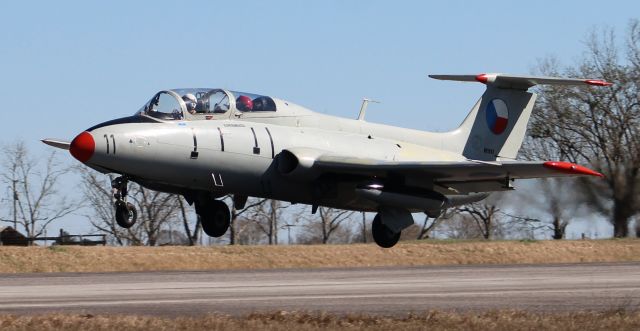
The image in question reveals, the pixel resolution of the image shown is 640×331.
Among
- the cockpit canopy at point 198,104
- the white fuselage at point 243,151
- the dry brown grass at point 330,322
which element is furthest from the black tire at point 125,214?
the dry brown grass at point 330,322

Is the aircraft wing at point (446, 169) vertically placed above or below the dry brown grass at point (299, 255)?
above

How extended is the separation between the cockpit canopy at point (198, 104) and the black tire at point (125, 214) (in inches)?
70.6

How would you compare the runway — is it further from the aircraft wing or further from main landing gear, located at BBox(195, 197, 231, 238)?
the aircraft wing

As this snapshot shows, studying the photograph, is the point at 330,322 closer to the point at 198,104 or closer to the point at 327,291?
the point at 327,291

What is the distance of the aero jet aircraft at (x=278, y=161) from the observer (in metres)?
20.2

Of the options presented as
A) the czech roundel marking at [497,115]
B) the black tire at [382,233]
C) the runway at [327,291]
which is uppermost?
the czech roundel marking at [497,115]

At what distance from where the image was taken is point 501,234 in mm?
58344

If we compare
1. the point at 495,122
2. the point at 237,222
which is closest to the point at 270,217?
the point at 237,222

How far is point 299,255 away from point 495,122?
37.1ft

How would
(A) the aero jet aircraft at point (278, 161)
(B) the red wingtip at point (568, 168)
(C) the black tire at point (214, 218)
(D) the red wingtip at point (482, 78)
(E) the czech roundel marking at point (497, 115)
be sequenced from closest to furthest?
(A) the aero jet aircraft at point (278, 161)
(B) the red wingtip at point (568, 168)
(C) the black tire at point (214, 218)
(D) the red wingtip at point (482, 78)
(E) the czech roundel marking at point (497, 115)

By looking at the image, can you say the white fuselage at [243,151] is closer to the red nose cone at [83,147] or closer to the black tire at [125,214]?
the red nose cone at [83,147]

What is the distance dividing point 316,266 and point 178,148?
15716mm

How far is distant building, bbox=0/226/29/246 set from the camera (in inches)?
2217

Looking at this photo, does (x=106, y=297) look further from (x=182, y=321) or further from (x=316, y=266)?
(x=316, y=266)
